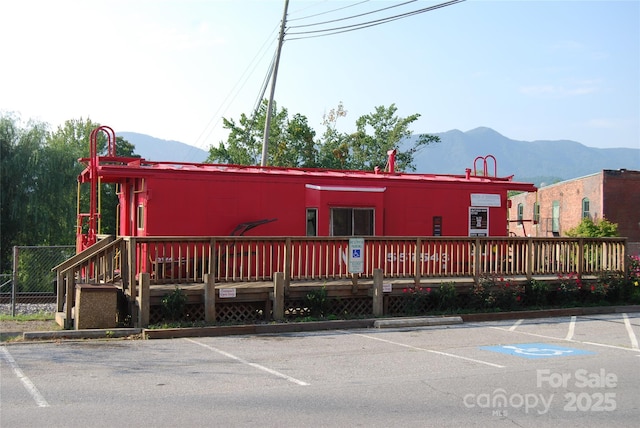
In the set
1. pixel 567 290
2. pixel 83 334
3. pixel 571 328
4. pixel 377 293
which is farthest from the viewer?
pixel 567 290

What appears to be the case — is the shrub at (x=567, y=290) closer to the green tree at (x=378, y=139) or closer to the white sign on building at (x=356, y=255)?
the white sign on building at (x=356, y=255)

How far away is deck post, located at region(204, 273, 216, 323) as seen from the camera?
12633 mm

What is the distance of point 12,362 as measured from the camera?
30.1 ft

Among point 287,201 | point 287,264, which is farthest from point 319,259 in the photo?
point 287,201

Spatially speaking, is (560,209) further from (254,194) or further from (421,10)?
(254,194)

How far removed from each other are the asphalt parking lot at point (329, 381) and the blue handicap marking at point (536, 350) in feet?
0.10

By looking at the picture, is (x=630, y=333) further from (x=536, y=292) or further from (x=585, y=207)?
(x=585, y=207)

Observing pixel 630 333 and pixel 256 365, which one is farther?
pixel 630 333

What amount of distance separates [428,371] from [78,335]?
6.26 m

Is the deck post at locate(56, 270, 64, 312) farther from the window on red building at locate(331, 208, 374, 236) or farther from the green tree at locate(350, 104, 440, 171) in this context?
the green tree at locate(350, 104, 440, 171)

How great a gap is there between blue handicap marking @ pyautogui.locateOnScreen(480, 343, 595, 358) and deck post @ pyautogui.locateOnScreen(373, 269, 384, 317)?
3.52 metres

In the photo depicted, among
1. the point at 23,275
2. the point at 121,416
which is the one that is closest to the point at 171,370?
the point at 121,416

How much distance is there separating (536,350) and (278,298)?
16.5ft

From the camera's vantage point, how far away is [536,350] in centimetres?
1050
